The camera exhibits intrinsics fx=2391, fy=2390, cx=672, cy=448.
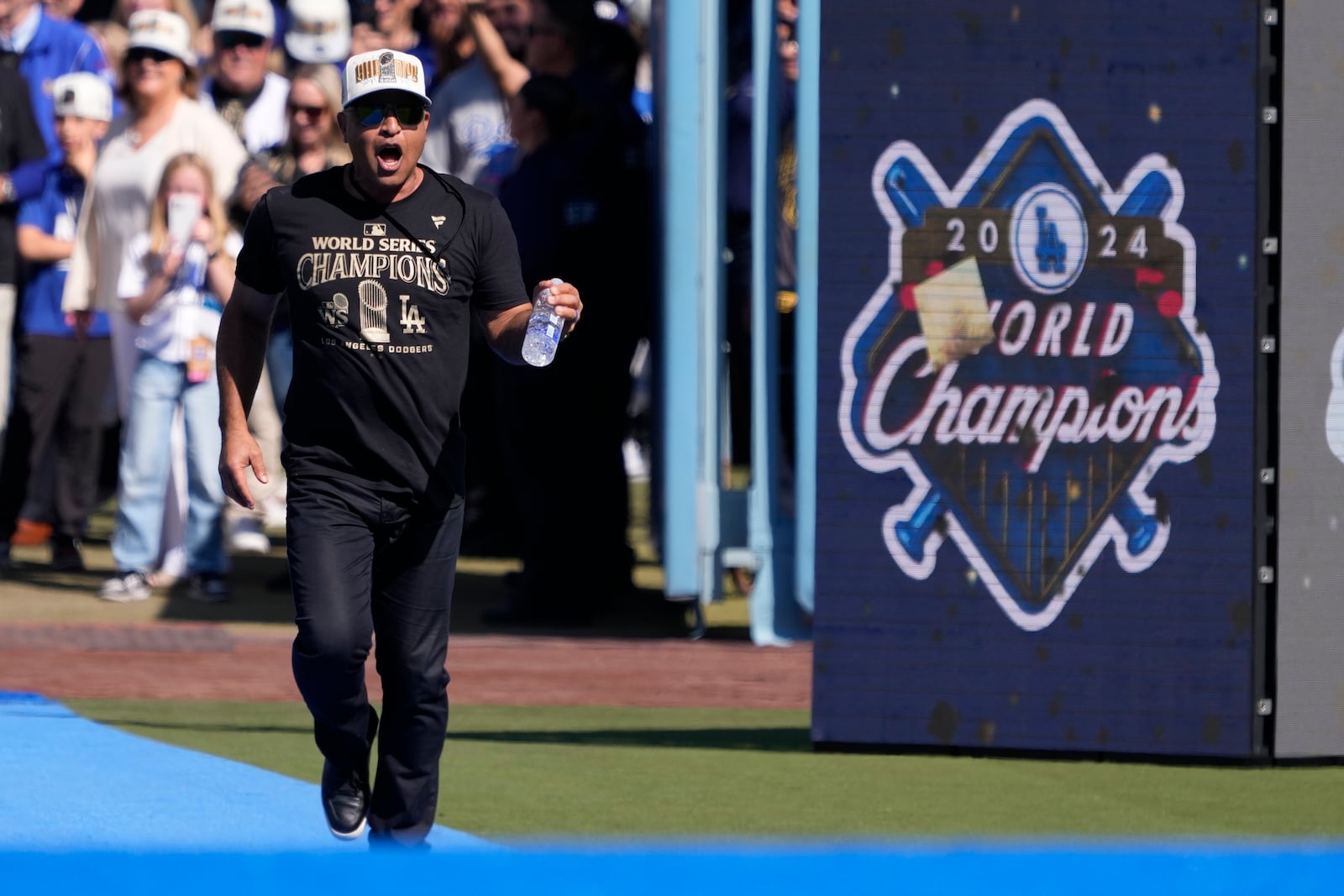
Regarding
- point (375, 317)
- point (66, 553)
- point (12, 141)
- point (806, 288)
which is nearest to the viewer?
point (375, 317)

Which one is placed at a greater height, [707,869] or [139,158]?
[139,158]

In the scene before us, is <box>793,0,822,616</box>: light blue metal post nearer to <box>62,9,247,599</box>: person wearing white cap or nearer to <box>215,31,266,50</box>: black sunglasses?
<box>62,9,247,599</box>: person wearing white cap

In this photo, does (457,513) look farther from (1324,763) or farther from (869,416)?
(1324,763)

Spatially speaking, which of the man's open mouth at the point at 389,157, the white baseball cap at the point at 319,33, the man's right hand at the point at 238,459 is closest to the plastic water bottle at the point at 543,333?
the man's open mouth at the point at 389,157

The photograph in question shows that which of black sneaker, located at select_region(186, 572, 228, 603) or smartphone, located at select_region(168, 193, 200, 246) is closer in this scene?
smartphone, located at select_region(168, 193, 200, 246)

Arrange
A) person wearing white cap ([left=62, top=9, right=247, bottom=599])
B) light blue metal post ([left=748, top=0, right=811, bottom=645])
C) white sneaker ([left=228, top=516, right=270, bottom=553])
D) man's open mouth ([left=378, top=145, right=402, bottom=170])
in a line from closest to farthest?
man's open mouth ([left=378, top=145, right=402, bottom=170]), light blue metal post ([left=748, top=0, right=811, bottom=645]), person wearing white cap ([left=62, top=9, right=247, bottom=599]), white sneaker ([left=228, top=516, right=270, bottom=553])

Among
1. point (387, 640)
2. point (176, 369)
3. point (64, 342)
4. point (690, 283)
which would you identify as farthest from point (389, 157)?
point (64, 342)

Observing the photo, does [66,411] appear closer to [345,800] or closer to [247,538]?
[247,538]

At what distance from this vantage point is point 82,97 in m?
11.4

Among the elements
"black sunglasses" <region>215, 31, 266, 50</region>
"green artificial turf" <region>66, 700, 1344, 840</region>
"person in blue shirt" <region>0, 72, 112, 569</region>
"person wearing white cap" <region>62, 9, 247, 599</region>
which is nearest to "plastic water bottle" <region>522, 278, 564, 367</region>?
"green artificial turf" <region>66, 700, 1344, 840</region>

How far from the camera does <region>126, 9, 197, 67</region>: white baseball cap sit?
35.0ft

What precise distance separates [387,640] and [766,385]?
4.06m

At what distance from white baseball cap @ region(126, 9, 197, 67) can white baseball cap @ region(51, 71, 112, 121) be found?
0.66 m

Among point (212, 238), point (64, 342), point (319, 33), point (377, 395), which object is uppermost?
point (319, 33)
